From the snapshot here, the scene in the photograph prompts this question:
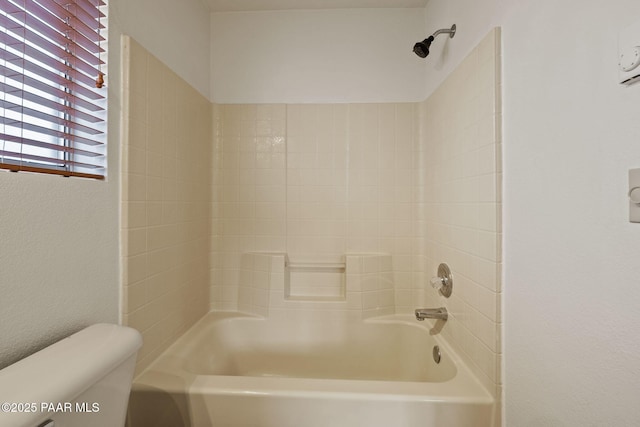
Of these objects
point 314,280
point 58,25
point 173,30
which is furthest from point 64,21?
point 314,280

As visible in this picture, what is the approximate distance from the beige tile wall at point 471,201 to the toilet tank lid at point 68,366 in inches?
44.3

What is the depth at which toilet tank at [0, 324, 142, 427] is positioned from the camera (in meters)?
0.49

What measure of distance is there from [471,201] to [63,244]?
1369 mm

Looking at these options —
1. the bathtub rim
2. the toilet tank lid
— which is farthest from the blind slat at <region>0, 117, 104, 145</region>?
the bathtub rim

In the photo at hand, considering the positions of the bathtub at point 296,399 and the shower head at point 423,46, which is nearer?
the bathtub at point 296,399

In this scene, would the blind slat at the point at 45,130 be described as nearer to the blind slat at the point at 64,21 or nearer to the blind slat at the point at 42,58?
the blind slat at the point at 42,58

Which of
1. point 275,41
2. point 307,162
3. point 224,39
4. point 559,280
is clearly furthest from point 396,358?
point 224,39

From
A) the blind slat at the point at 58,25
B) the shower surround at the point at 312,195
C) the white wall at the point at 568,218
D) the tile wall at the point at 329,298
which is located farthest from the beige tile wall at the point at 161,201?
the white wall at the point at 568,218

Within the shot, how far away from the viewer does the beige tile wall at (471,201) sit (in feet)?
3.08

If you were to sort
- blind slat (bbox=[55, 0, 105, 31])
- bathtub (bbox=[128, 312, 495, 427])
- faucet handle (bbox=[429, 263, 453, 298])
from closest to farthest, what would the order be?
blind slat (bbox=[55, 0, 105, 31]) → bathtub (bbox=[128, 312, 495, 427]) → faucet handle (bbox=[429, 263, 453, 298])

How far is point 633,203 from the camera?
513 millimetres

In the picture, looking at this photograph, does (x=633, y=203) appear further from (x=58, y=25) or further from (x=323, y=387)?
(x=58, y=25)

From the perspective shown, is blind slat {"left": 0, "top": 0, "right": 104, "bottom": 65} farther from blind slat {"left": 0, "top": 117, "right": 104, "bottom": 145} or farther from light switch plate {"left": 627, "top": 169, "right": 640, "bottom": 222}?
light switch plate {"left": 627, "top": 169, "right": 640, "bottom": 222}

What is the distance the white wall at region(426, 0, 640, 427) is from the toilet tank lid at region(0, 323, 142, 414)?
1089mm
